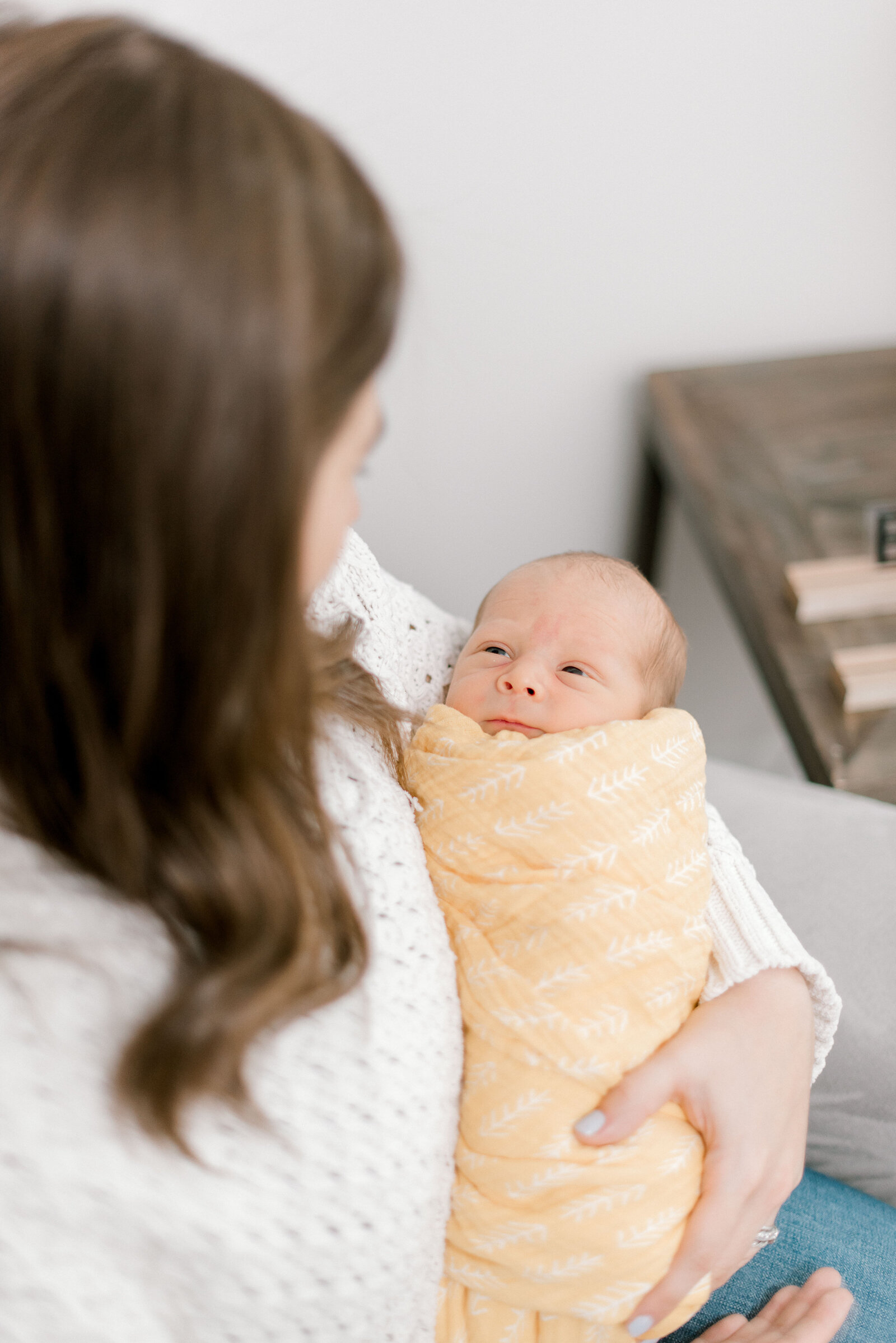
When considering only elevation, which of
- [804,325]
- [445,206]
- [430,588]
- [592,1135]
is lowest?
[430,588]

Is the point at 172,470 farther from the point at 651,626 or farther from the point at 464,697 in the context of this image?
the point at 651,626

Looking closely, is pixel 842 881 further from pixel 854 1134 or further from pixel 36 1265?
pixel 36 1265

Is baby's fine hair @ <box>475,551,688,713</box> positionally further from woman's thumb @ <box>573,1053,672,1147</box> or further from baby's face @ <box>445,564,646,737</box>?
woman's thumb @ <box>573,1053,672,1147</box>

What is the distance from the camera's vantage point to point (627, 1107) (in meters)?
0.59

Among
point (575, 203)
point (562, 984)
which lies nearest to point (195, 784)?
point (562, 984)

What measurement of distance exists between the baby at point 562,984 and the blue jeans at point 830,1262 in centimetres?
13

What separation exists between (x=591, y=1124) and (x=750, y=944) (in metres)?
0.20

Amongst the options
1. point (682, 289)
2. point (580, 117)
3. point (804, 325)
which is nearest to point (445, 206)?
point (580, 117)

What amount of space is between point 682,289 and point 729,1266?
119cm

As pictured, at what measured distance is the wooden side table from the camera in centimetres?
92

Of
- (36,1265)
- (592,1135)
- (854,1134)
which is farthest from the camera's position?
(854,1134)

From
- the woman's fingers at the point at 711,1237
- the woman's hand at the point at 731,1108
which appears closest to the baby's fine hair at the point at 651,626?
the woman's hand at the point at 731,1108

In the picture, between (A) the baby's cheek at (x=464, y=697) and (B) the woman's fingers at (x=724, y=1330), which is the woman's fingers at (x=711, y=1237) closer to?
(B) the woman's fingers at (x=724, y=1330)

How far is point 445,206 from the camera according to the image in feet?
3.90
